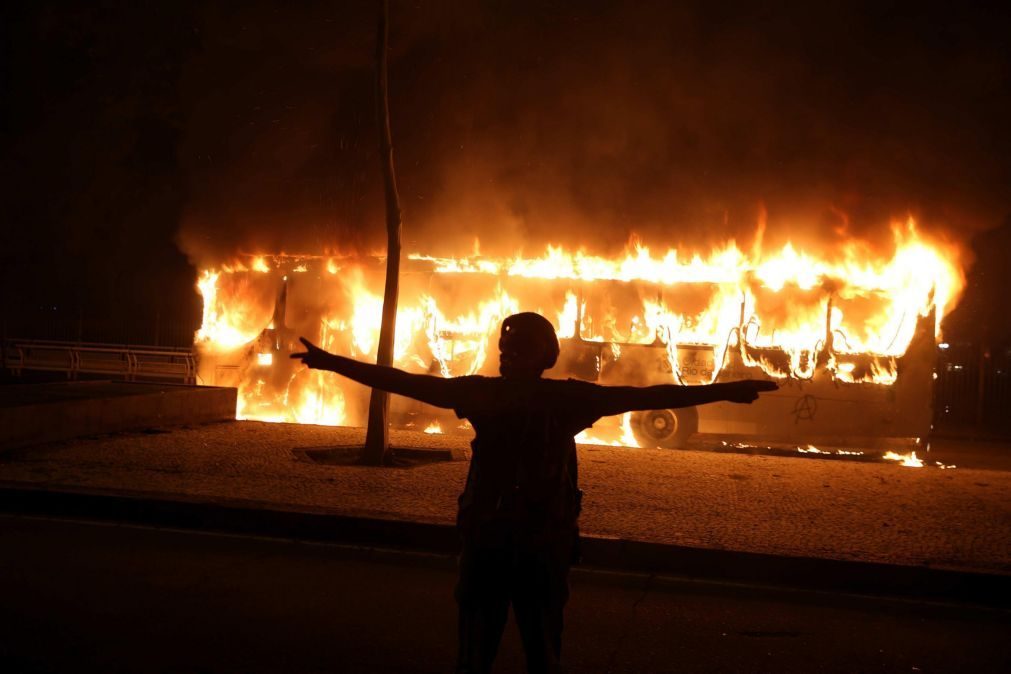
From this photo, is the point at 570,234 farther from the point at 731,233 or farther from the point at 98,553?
the point at 98,553

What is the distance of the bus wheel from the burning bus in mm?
23

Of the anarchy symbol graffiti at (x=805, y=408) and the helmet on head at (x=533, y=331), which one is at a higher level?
the helmet on head at (x=533, y=331)

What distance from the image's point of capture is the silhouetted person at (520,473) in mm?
2678

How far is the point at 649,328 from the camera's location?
44.8ft

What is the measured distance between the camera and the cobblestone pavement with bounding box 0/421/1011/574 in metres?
6.55

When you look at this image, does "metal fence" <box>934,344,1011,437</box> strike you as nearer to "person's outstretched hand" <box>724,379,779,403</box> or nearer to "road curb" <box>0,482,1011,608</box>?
"road curb" <box>0,482,1011,608</box>

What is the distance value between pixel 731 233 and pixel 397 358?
699cm

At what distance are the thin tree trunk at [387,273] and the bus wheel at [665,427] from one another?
17.6 ft

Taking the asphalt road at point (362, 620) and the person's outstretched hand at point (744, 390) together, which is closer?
the person's outstretched hand at point (744, 390)

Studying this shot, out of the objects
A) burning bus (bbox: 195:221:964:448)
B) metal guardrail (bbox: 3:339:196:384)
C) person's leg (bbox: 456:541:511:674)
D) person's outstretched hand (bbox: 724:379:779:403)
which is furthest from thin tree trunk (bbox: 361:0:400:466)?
metal guardrail (bbox: 3:339:196:384)

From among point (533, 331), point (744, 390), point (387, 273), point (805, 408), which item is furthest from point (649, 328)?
point (533, 331)

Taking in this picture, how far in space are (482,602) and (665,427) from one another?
1139cm

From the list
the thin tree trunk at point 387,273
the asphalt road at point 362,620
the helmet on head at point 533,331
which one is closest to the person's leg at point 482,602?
the helmet on head at point 533,331

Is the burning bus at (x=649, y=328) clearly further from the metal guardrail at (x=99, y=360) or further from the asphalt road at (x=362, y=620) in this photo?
the asphalt road at (x=362, y=620)
